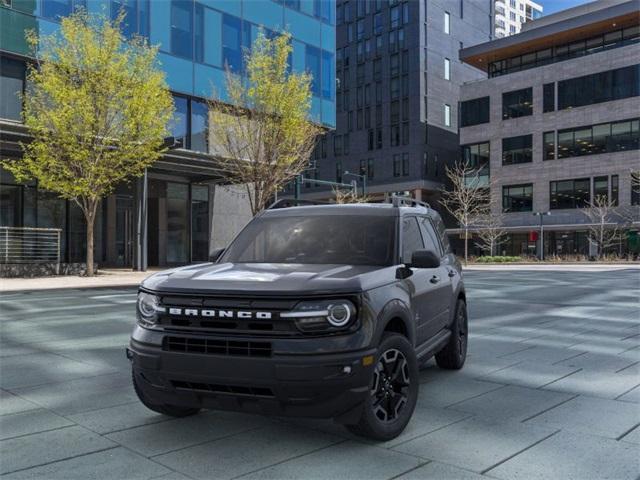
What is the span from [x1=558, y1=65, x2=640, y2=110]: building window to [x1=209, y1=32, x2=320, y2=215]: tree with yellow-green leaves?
4104cm

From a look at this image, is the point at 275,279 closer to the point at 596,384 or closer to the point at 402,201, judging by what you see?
the point at 402,201

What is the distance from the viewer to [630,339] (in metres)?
9.31

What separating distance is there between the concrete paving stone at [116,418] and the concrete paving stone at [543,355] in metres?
4.74

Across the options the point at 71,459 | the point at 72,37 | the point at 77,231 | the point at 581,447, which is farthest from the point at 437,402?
the point at 77,231

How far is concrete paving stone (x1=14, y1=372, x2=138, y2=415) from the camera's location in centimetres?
540

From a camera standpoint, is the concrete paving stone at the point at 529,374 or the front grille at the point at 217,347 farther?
the concrete paving stone at the point at 529,374

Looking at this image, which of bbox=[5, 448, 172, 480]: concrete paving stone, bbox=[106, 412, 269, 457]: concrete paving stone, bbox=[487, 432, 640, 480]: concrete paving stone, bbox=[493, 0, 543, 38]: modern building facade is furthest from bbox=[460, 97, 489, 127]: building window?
bbox=[493, 0, 543, 38]: modern building facade

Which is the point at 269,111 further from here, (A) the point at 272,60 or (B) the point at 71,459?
(B) the point at 71,459

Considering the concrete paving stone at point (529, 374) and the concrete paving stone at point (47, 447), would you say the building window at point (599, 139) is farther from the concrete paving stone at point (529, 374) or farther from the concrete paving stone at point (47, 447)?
the concrete paving stone at point (47, 447)

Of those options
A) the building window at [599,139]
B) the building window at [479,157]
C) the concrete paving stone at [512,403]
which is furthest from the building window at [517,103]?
the concrete paving stone at [512,403]

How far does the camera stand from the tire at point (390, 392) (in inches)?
164

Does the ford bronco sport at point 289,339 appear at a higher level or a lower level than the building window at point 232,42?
lower

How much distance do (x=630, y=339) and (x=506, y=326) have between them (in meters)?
2.11

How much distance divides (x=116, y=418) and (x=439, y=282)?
130 inches
